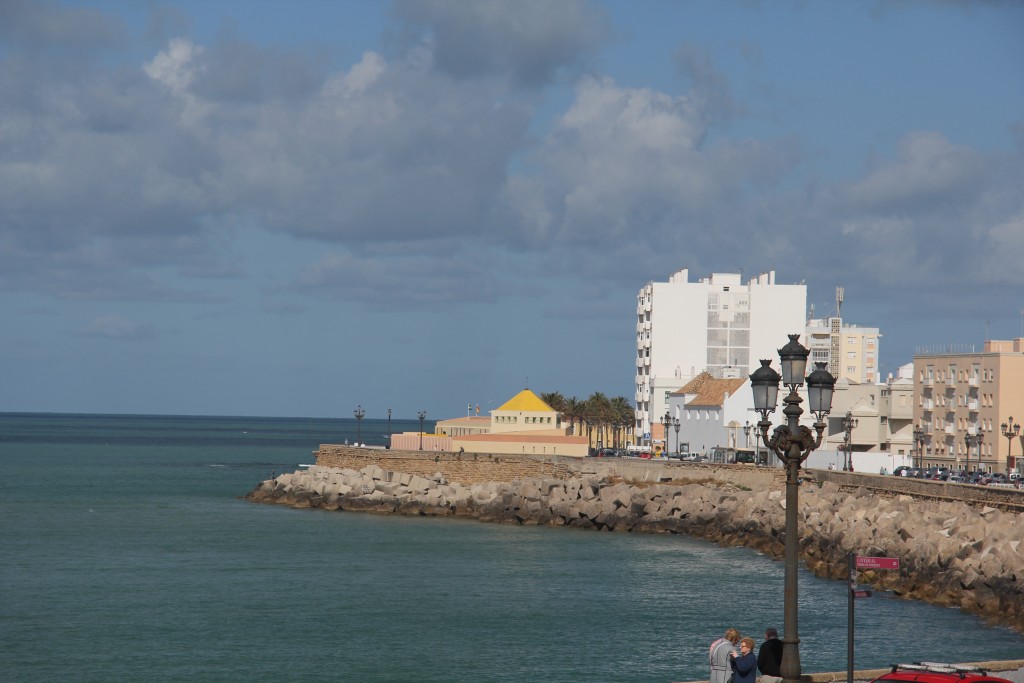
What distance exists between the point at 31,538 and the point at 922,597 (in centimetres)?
3866

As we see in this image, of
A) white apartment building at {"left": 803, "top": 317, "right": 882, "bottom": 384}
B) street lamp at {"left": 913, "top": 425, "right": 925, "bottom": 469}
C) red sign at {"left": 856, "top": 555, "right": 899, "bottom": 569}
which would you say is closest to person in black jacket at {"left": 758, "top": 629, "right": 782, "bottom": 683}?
red sign at {"left": 856, "top": 555, "right": 899, "bottom": 569}

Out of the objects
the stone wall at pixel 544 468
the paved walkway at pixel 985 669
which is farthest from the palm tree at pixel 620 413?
the paved walkway at pixel 985 669

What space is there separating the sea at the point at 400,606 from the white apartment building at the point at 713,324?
5632 cm

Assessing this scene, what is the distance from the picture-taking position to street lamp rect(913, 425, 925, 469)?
291 feet

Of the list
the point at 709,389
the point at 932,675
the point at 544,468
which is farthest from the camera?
the point at 709,389

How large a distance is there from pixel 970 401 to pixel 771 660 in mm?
78919

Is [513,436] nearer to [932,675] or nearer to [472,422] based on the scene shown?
[472,422]

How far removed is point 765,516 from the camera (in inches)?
2292

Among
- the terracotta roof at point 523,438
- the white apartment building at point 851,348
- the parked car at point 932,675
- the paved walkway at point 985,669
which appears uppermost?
the white apartment building at point 851,348

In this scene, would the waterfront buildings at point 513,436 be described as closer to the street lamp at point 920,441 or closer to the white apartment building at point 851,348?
the street lamp at point 920,441

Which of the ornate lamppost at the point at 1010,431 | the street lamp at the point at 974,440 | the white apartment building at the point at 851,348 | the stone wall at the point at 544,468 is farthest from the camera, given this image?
the white apartment building at the point at 851,348

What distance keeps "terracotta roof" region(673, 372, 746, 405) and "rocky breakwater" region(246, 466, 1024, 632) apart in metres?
27.5

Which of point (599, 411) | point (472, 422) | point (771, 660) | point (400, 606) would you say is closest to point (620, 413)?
point (599, 411)

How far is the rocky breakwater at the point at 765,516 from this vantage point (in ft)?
128
